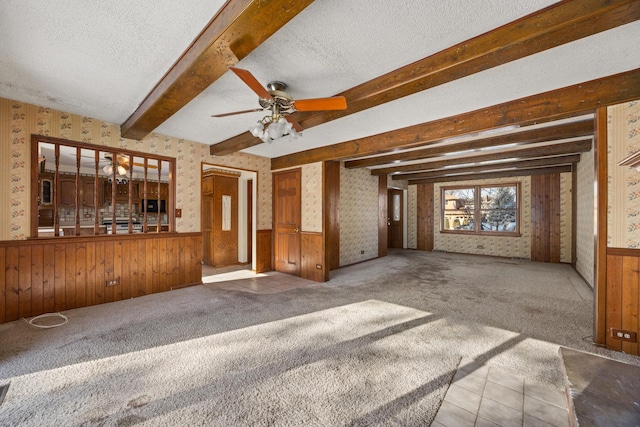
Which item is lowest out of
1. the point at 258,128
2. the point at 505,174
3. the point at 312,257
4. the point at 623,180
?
the point at 312,257

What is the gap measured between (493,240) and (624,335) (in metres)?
5.96

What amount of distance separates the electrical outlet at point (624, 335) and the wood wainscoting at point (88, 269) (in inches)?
211

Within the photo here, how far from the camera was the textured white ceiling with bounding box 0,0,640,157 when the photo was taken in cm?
170

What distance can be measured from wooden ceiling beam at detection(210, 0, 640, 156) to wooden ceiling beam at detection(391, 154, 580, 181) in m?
5.13

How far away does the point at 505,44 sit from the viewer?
182cm

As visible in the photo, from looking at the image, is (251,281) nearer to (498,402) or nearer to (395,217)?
(498,402)

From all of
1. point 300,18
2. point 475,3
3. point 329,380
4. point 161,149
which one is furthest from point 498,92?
point 161,149

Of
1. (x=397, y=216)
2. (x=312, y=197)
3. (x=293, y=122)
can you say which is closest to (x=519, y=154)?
(x=312, y=197)

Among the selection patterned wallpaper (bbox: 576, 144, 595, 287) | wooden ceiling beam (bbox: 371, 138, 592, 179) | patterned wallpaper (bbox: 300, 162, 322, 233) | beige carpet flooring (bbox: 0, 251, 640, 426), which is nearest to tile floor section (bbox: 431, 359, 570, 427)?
beige carpet flooring (bbox: 0, 251, 640, 426)

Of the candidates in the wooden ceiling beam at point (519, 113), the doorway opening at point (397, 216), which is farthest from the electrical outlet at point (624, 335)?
the doorway opening at point (397, 216)

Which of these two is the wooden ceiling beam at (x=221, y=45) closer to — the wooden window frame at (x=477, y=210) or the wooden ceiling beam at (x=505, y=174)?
the wooden ceiling beam at (x=505, y=174)

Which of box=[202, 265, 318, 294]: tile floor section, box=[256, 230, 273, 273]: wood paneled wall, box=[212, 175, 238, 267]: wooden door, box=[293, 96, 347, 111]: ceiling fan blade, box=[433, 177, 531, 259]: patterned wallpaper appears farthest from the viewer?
box=[433, 177, 531, 259]: patterned wallpaper

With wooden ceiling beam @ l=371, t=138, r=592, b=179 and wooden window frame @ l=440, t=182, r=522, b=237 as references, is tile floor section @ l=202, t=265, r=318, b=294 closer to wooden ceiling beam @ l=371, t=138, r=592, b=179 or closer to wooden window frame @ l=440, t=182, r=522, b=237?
wooden ceiling beam @ l=371, t=138, r=592, b=179

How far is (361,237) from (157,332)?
5068 millimetres
